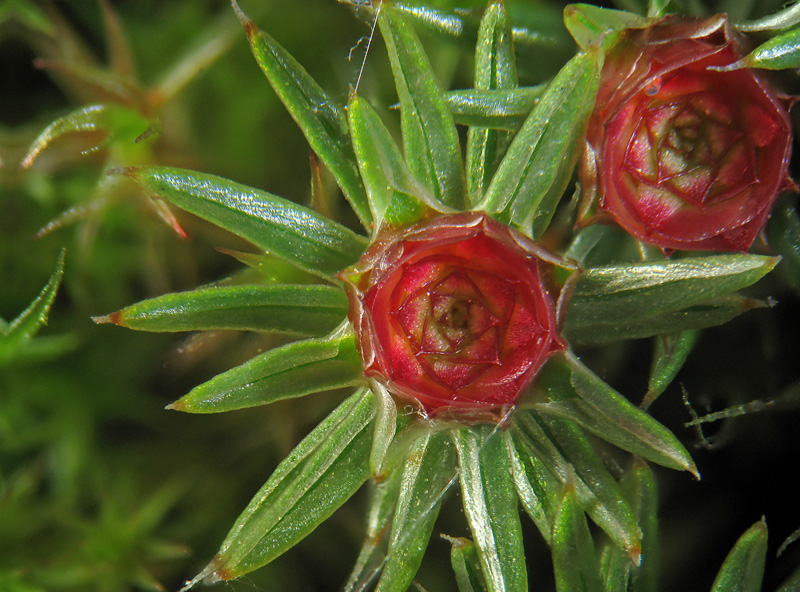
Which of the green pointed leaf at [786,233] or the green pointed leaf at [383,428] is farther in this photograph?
the green pointed leaf at [786,233]

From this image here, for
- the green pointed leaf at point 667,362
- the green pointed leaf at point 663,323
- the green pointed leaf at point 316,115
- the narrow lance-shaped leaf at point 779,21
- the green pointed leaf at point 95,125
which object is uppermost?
the green pointed leaf at point 95,125

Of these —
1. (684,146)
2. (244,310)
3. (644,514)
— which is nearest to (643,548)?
(644,514)

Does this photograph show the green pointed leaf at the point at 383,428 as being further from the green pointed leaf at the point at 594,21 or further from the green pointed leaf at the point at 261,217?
the green pointed leaf at the point at 594,21

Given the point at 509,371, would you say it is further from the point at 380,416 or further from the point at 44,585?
the point at 44,585

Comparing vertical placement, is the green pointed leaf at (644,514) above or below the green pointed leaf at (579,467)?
below

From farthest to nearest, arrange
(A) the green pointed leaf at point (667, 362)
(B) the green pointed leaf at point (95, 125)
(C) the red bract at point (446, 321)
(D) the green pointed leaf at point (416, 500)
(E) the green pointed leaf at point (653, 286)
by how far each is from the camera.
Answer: (B) the green pointed leaf at point (95, 125)
(A) the green pointed leaf at point (667, 362)
(D) the green pointed leaf at point (416, 500)
(E) the green pointed leaf at point (653, 286)
(C) the red bract at point (446, 321)

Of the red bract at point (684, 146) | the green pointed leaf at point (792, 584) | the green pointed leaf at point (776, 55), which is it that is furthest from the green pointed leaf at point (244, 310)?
the green pointed leaf at point (792, 584)
